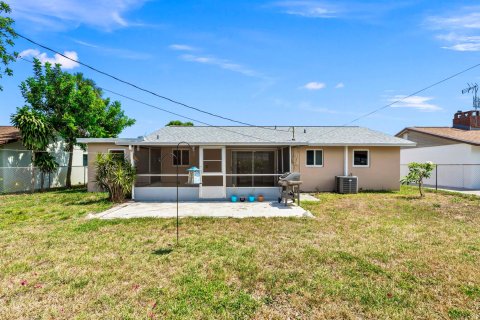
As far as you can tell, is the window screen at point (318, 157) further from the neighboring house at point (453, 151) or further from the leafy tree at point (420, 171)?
the neighboring house at point (453, 151)

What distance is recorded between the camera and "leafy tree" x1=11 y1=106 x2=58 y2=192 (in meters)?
13.8

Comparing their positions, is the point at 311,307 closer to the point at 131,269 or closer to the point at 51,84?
the point at 131,269

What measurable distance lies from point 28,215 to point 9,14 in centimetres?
1034

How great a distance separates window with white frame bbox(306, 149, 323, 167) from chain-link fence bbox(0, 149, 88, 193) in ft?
49.8

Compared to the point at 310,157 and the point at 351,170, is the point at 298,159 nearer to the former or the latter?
the point at 310,157

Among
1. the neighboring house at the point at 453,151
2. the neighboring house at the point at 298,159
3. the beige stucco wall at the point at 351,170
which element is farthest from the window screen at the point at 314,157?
the neighboring house at the point at 453,151

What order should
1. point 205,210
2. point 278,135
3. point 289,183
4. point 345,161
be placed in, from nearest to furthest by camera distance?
point 205,210
point 289,183
point 345,161
point 278,135

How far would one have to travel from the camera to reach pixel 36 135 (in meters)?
14.0

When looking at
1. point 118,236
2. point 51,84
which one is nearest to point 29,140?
point 51,84

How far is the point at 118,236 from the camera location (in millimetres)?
5832

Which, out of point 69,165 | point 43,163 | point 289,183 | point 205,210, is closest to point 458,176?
point 289,183

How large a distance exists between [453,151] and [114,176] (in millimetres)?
20358

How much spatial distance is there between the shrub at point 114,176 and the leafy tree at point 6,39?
7.43 metres

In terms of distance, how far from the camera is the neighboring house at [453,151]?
1536 centimetres
